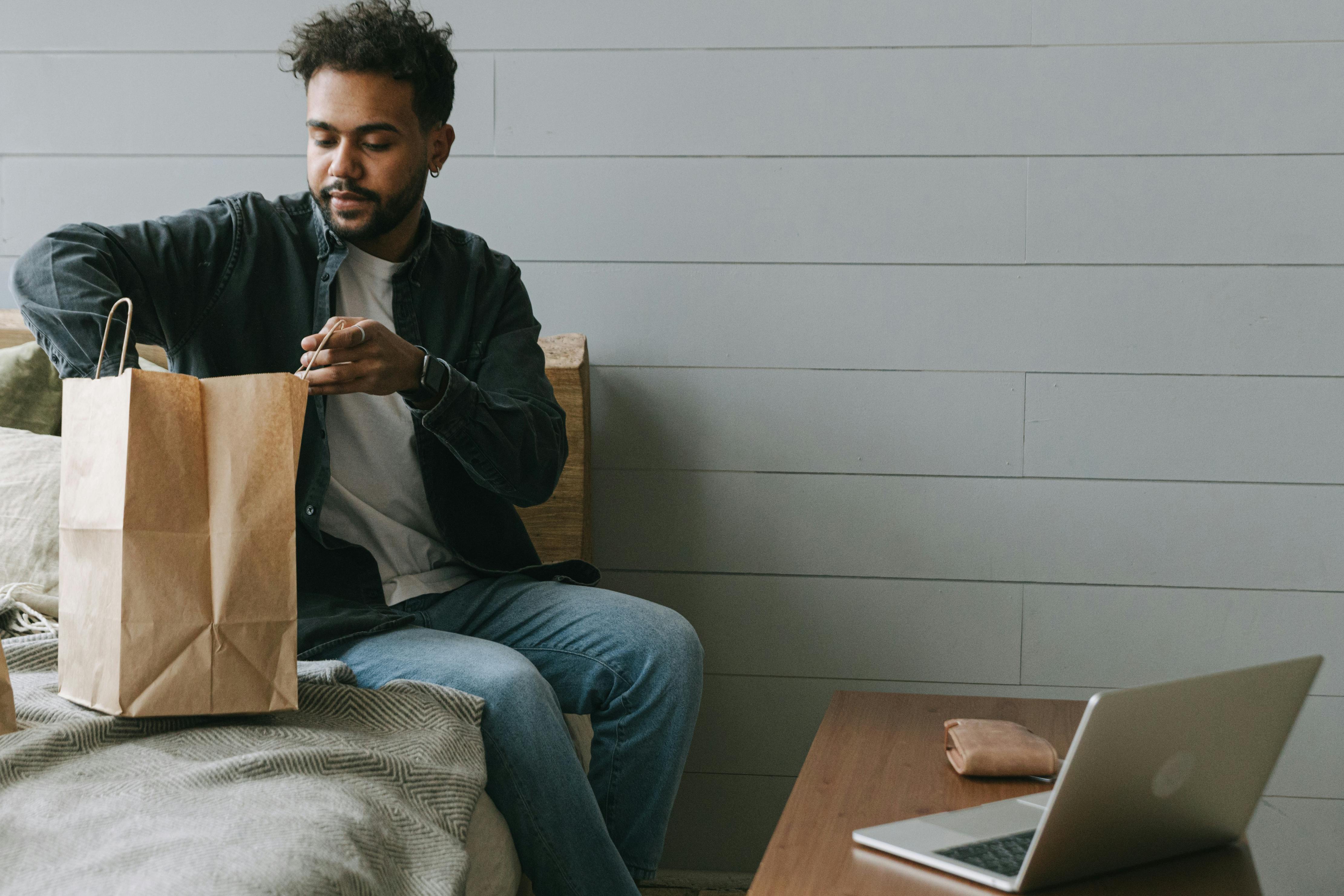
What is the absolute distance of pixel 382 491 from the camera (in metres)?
1.36

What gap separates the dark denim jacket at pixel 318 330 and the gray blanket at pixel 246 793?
0.22 m

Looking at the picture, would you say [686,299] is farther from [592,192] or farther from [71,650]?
[71,650]

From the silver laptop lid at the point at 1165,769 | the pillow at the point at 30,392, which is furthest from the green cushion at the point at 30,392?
the silver laptop lid at the point at 1165,769

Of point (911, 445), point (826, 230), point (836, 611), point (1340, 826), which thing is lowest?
point (1340, 826)

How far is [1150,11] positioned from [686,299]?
84cm

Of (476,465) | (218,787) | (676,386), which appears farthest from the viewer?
(676,386)

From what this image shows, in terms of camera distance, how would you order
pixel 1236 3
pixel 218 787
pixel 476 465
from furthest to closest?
pixel 1236 3, pixel 476 465, pixel 218 787

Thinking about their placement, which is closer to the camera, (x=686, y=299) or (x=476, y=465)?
(x=476, y=465)

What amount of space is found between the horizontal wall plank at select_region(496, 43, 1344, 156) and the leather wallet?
99 cm

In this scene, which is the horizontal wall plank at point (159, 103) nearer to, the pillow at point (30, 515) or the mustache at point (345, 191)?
the mustache at point (345, 191)

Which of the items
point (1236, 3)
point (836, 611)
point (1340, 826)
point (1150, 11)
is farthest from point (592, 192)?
point (1340, 826)

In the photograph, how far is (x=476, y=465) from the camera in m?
1.28

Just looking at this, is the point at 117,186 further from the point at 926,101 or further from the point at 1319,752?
the point at 1319,752

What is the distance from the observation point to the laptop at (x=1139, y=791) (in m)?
0.72
